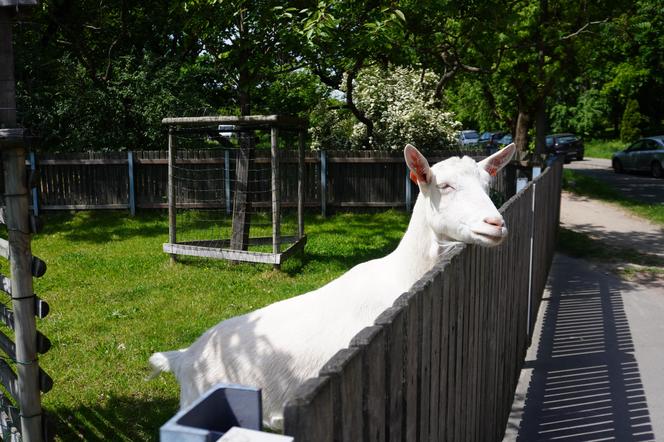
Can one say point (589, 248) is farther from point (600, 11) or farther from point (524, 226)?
point (600, 11)

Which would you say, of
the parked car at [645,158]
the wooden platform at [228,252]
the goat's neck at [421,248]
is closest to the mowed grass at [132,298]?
the wooden platform at [228,252]

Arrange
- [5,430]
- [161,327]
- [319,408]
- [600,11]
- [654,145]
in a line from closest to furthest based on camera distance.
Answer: [319,408], [5,430], [161,327], [600,11], [654,145]

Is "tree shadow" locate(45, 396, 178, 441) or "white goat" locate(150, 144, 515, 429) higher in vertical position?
"white goat" locate(150, 144, 515, 429)

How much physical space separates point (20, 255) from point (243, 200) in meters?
7.10

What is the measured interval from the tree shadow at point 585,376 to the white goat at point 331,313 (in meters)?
2.21

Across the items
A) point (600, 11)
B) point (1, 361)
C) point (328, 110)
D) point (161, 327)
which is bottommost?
point (161, 327)

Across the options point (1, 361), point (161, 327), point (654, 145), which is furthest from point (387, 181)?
point (654, 145)

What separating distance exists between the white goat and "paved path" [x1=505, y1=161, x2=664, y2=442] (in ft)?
7.21

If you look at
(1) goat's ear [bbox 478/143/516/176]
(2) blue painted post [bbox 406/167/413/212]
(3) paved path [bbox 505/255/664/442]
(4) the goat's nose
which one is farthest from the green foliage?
(4) the goat's nose

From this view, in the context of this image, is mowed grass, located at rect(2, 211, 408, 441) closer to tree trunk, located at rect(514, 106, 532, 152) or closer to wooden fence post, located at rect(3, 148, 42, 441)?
wooden fence post, located at rect(3, 148, 42, 441)

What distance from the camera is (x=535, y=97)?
2045cm

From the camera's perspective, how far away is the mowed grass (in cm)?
551

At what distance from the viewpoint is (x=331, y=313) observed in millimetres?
3523

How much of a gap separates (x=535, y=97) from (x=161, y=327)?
53.9ft
